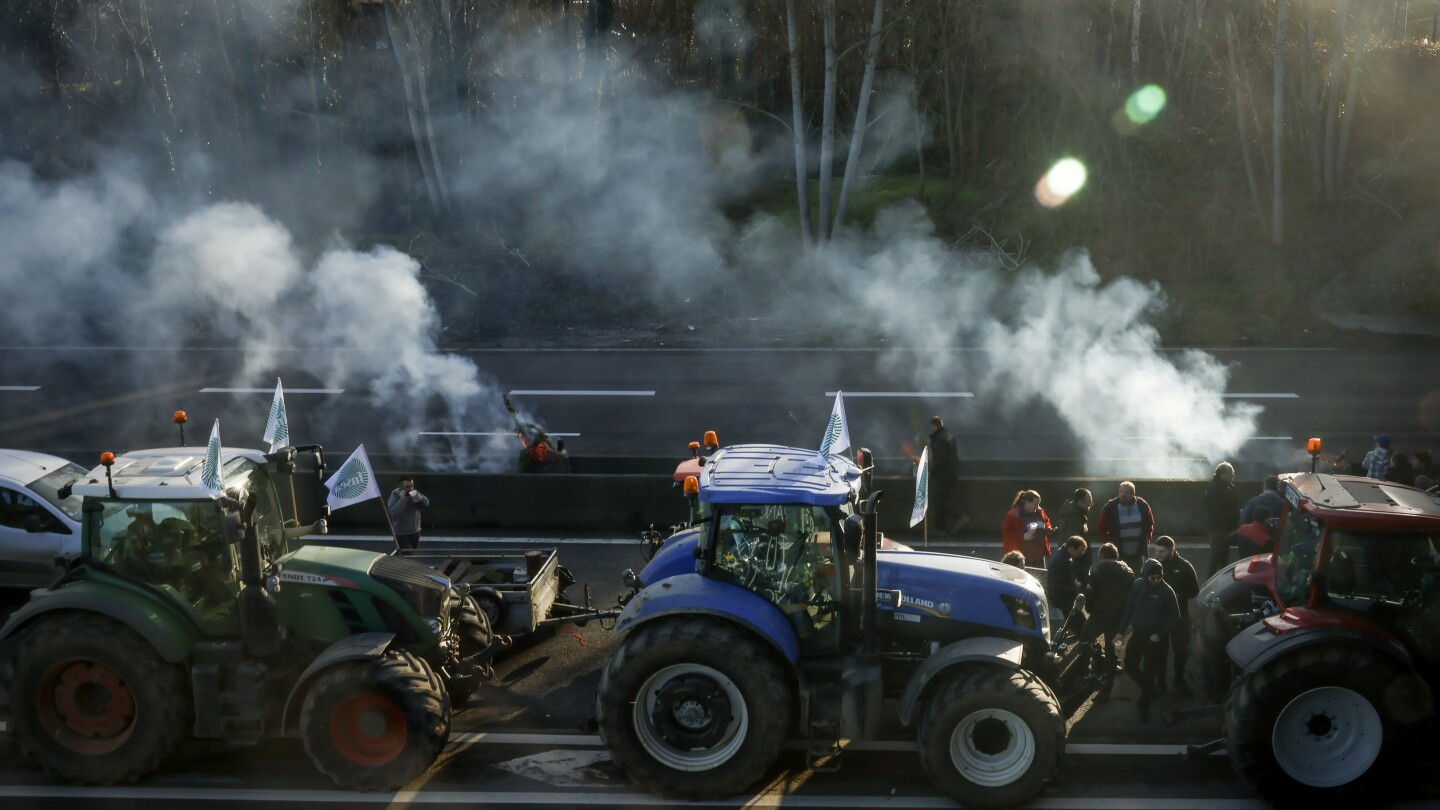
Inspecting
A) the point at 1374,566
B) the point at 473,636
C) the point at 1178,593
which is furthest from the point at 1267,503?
the point at 473,636

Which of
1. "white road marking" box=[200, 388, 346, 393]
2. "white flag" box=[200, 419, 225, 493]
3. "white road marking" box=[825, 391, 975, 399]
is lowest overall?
"white flag" box=[200, 419, 225, 493]

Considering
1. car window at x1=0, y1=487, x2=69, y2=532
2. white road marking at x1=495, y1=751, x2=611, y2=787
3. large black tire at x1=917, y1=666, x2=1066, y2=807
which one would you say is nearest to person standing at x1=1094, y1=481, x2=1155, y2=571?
large black tire at x1=917, y1=666, x2=1066, y2=807

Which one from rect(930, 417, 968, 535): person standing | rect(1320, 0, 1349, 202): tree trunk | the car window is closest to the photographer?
the car window

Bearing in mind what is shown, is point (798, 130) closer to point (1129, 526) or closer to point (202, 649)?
point (1129, 526)

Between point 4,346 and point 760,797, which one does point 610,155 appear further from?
point 760,797

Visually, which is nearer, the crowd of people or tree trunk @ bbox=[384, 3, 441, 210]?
the crowd of people

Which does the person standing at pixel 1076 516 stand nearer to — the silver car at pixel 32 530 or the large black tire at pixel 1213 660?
the large black tire at pixel 1213 660

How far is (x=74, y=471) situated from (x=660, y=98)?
2334 cm

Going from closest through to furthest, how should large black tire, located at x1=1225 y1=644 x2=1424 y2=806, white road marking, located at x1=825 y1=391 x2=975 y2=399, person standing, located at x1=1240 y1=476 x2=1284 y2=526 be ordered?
large black tire, located at x1=1225 y1=644 x2=1424 y2=806
person standing, located at x1=1240 y1=476 x2=1284 y2=526
white road marking, located at x1=825 y1=391 x2=975 y2=399

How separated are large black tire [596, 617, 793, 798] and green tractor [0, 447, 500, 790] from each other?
123cm

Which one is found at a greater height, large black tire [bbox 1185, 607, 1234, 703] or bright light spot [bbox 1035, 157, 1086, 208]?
bright light spot [bbox 1035, 157, 1086, 208]

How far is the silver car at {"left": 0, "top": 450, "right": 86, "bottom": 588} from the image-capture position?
36.2 feet

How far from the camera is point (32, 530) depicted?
11.0 meters

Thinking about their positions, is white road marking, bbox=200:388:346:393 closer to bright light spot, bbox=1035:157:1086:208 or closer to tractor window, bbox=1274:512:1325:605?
tractor window, bbox=1274:512:1325:605
